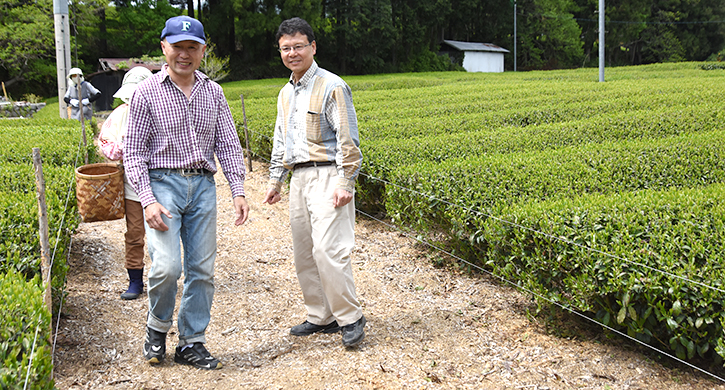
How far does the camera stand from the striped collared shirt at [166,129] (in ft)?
11.7

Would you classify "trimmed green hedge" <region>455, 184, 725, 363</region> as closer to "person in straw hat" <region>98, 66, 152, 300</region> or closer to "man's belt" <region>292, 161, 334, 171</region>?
"man's belt" <region>292, 161, 334, 171</region>

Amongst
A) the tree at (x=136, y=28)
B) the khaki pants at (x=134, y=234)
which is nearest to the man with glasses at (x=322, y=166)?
the khaki pants at (x=134, y=234)

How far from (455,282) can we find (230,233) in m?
3.31

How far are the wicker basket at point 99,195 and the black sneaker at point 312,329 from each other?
1729mm

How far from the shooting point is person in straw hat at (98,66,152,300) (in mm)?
4930

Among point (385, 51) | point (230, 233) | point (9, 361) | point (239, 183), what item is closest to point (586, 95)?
point (230, 233)

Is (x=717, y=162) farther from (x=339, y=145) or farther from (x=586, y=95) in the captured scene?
(x=586, y=95)

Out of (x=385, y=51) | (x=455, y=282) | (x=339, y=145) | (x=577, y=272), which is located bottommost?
(x=455, y=282)

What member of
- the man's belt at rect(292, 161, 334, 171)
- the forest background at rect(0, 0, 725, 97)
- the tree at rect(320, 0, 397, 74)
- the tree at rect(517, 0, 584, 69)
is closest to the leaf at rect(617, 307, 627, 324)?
the man's belt at rect(292, 161, 334, 171)

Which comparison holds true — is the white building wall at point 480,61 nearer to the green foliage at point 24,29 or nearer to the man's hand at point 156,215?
the green foliage at point 24,29

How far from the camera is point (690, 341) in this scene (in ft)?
11.7

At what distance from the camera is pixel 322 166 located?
412cm

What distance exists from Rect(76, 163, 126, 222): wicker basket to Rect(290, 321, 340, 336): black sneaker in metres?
1.73

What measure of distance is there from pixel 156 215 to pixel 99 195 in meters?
1.29
